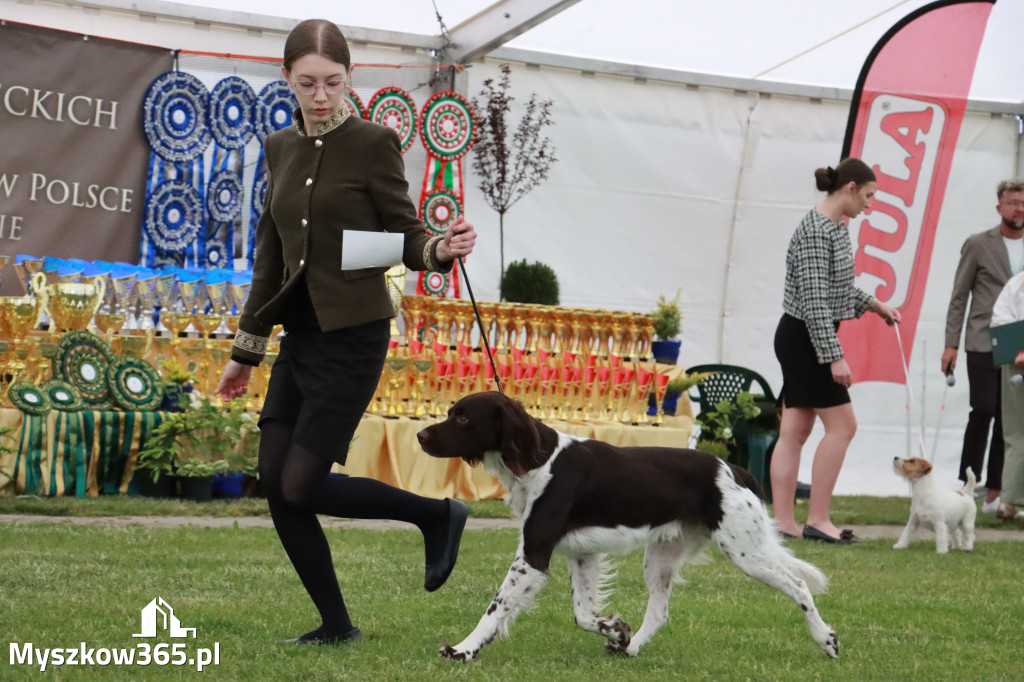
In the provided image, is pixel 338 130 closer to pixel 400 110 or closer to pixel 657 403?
pixel 657 403

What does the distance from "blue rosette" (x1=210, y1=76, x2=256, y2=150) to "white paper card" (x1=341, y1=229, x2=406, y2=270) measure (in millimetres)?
6114

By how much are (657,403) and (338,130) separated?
5.46 meters

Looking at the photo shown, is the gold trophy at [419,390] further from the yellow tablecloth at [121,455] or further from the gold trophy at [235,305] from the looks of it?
the gold trophy at [235,305]

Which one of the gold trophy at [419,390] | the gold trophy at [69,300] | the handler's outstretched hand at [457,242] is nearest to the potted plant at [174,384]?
the gold trophy at [69,300]

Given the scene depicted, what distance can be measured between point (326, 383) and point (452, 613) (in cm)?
128

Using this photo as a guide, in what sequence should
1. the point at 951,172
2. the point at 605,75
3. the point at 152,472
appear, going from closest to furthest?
the point at 152,472 → the point at 605,75 → the point at 951,172

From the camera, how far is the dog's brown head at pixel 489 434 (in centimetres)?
338

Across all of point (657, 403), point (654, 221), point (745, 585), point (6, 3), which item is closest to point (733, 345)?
point (654, 221)

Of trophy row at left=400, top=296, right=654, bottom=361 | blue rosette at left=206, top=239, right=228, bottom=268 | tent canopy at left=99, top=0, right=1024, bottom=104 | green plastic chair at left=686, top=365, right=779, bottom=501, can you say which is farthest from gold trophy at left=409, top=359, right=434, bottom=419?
tent canopy at left=99, top=0, right=1024, bottom=104

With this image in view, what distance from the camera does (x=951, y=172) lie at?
1108 centimetres

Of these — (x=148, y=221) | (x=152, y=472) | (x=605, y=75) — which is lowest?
(x=152, y=472)

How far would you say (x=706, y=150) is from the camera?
1055 centimetres

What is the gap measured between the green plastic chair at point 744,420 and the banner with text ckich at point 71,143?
445cm

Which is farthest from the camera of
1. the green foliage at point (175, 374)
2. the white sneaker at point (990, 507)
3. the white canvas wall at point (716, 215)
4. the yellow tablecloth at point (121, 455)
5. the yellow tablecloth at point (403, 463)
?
the white canvas wall at point (716, 215)
